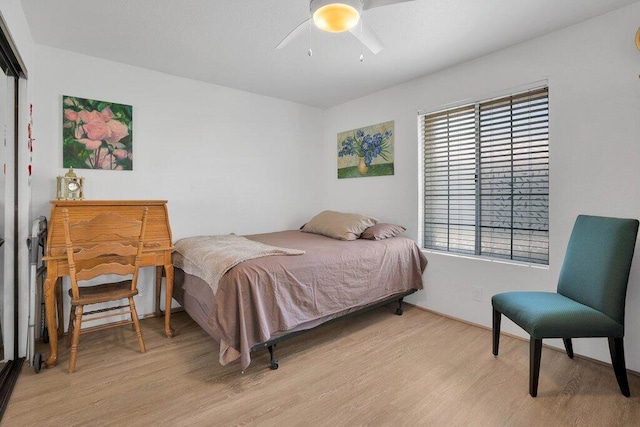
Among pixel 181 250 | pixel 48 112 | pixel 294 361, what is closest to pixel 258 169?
pixel 181 250

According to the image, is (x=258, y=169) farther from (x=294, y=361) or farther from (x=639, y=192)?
(x=639, y=192)

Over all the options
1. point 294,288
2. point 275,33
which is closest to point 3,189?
point 294,288

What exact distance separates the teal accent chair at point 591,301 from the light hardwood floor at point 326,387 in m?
0.22

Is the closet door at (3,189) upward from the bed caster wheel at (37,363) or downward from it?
upward

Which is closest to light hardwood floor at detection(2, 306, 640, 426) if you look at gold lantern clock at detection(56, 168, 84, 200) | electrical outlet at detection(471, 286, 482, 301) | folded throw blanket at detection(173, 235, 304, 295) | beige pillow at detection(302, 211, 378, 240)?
electrical outlet at detection(471, 286, 482, 301)

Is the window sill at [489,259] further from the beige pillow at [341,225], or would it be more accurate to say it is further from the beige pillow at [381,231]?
the beige pillow at [341,225]

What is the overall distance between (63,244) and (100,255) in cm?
26

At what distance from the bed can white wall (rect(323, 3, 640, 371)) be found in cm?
57

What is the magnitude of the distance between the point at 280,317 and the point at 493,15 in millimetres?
2449

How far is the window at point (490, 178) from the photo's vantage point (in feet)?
8.13

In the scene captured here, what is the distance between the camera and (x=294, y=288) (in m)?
2.14

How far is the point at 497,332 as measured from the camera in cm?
222

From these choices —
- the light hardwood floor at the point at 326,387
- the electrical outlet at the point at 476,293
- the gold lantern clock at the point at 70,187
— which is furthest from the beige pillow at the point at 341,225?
the gold lantern clock at the point at 70,187

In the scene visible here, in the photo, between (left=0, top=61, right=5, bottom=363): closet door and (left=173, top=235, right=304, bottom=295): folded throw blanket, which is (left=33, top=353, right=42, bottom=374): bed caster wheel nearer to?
(left=0, top=61, right=5, bottom=363): closet door
